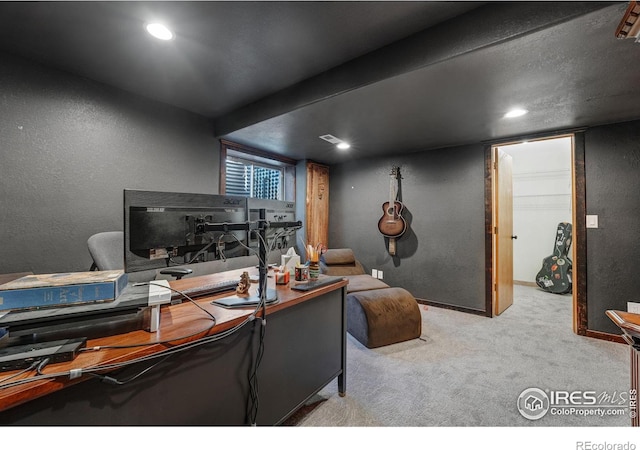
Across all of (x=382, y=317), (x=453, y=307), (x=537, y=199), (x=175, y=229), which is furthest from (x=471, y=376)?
(x=537, y=199)

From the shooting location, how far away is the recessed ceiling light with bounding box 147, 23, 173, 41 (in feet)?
5.38

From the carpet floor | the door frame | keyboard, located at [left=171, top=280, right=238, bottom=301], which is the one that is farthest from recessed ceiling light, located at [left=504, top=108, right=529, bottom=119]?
keyboard, located at [left=171, top=280, right=238, bottom=301]

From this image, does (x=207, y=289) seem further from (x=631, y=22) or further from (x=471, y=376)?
(x=631, y=22)

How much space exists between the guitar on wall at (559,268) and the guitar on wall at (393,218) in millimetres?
2765

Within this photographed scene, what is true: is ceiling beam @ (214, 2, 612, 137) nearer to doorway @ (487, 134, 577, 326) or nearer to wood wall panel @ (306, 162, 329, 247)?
wood wall panel @ (306, 162, 329, 247)

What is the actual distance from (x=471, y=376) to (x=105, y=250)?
300 centimetres

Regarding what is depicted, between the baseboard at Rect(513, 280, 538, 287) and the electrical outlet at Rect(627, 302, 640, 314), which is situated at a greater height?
the electrical outlet at Rect(627, 302, 640, 314)

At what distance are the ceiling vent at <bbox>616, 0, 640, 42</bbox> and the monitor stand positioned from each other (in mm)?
2034

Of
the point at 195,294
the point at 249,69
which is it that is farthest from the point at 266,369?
the point at 249,69

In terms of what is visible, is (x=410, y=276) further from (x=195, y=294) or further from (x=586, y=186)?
(x=195, y=294)

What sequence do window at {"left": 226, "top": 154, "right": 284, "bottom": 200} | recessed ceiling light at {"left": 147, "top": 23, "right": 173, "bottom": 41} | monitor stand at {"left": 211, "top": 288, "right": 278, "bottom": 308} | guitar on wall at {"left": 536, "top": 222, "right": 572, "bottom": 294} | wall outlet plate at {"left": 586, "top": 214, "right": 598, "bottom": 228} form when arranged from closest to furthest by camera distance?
monitor stand at {"left": 211, "top": 288, "right": 278, "bottom": 308}
recessed ceiling light at {"left": 147, "top": 23, "right": 173, "bottom": 41}
wall outlet plate at {"left": 586, "top": 214, "right": 598, "bottom": 228}
window at {"left": 226, "top": 154, "right": 284, "bottom": 200}
guitar on wall at {"left": 536, "top": 222, "right": 572, "bottom": 294}

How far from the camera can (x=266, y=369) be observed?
4.34 ft

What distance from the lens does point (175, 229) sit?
1080mm

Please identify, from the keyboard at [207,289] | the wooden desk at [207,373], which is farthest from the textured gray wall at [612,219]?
the keyboard at [207,289]
